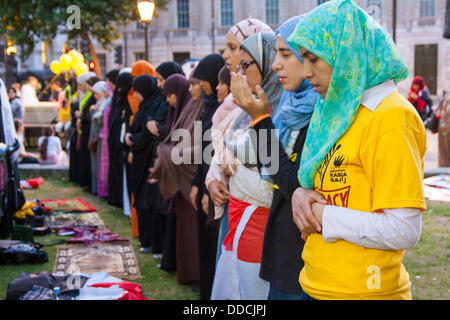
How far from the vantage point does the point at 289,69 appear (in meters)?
2.50

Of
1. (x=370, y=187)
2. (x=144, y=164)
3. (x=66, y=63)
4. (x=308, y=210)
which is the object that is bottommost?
(x=144, y=164)

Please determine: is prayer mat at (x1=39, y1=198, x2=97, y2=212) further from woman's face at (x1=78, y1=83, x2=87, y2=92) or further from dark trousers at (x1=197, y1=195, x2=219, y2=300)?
dark trousers at (x1=197, y1=195, x2=219, y2=300)

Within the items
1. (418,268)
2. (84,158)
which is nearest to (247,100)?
(418,268)

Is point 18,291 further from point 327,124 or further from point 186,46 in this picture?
point 186,46

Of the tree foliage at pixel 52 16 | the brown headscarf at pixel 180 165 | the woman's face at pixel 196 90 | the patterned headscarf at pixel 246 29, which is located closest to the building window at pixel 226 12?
the tree foliage at pixel 52 16

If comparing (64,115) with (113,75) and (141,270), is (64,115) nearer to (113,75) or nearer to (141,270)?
(113,75)

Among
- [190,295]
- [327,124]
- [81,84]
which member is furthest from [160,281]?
[81,84]

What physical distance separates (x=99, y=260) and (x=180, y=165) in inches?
61.1

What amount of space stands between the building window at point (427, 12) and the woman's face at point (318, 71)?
121ft

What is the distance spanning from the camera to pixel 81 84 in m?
10.6

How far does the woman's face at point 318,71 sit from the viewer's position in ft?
6.55

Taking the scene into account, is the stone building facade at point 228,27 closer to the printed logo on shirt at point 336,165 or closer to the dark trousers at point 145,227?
the dark trousers at point 145,227

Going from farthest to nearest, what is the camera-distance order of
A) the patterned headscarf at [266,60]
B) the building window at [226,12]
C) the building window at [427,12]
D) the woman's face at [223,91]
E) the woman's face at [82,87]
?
the building window at [226,12]
the building window at [427,12]
the woman's face at [82,87]
the woman's face at [223,91]
the patterned headscarf at [266,60]

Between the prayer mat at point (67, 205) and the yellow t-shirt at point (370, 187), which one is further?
the prayer mat at point (67, 205)
